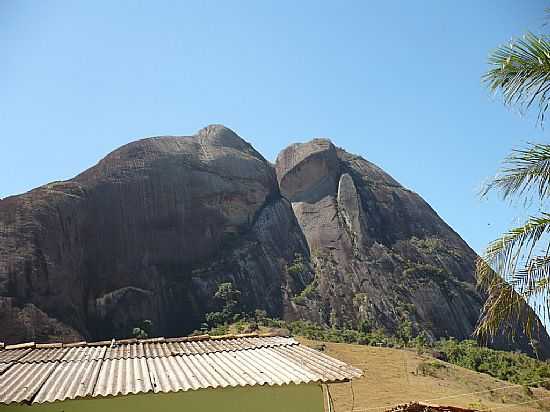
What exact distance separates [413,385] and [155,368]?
55.9 feet

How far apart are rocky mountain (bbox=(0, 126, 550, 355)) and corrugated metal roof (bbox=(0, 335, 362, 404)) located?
75.8 ft

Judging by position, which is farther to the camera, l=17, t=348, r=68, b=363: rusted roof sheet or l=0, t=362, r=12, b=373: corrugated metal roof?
l=17, t=348, r=68, b=363: rusted roof sheet

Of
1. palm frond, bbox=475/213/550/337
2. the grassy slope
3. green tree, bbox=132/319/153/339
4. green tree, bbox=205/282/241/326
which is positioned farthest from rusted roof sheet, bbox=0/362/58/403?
green tree, bbox=205/282/241/326

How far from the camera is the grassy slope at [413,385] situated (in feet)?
58.7

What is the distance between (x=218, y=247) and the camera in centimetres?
4241

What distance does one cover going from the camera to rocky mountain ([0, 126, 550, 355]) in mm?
32625

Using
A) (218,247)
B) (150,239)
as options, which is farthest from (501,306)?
(218,247)

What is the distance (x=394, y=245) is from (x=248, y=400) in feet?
143

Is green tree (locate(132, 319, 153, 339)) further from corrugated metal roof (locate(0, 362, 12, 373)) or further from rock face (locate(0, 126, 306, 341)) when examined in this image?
corrugated metal roof (locate(0, 362, 12, 373))

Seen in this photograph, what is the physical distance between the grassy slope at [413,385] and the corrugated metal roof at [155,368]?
11.1m

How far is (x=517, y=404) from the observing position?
18.6 m

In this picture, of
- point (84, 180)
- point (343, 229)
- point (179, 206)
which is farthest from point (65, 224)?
point (343, 229)

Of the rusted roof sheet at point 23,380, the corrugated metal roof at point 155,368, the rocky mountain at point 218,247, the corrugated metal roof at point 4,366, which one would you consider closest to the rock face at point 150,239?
the rocky mountain at point 218,247

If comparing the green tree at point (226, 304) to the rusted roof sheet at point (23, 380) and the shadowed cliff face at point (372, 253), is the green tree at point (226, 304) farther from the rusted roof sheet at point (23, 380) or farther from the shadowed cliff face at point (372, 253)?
the rusted roof sheet at point (23, 380)
